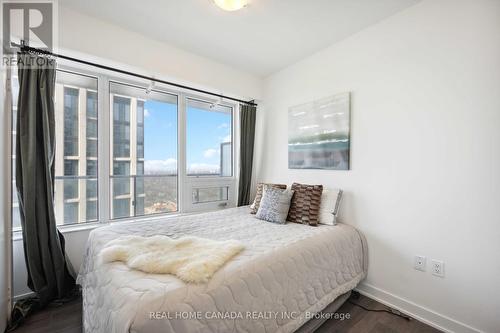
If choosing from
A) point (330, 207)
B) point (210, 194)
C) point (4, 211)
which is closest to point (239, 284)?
point (330, 207)

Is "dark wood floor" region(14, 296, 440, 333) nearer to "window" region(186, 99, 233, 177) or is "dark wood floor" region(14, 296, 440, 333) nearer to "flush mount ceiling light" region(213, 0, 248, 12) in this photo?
"window" region(186, 99, 233, 177)

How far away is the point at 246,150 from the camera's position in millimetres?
3248

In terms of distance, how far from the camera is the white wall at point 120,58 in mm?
1899

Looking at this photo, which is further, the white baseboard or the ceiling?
the ceiling

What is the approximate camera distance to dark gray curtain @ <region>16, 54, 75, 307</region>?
179 cm

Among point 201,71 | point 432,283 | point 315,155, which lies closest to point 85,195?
point 201,71

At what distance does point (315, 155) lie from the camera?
8.26 ft

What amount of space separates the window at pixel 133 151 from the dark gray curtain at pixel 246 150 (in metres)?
0.28

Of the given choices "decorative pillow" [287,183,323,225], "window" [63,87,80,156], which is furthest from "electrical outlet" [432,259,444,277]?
"window" [63,87,80,156]

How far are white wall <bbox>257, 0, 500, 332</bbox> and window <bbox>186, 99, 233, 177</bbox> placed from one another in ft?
5.58

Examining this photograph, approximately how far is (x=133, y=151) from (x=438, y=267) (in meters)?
3.20

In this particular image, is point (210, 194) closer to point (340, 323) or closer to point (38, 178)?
point (38, 178)

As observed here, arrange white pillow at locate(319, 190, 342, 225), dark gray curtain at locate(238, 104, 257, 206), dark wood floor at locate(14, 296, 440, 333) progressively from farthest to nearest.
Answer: dark gray curtain at locate(238, 104, 257, 206) < white pillow at locate(319, 190, 342, 225) < dark wood floor at locate(14, 296, 440, 333)

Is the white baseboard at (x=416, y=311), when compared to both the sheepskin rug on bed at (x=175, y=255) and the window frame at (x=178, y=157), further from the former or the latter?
the window frame at (x=178, y=157)
